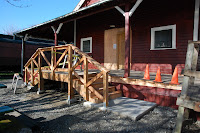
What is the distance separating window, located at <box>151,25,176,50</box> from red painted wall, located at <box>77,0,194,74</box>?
0.15 meters

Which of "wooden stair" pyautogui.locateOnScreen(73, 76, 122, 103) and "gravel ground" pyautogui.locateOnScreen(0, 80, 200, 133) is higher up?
"wooden stair" pyautogui.locateOnScreen(73, 76, 122, 103)

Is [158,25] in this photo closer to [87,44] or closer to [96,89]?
[96,89]

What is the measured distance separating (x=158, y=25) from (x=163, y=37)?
0.59 meters

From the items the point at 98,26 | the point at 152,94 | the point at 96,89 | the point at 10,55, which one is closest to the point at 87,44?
the point at 98,26

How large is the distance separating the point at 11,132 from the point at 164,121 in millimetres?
3032

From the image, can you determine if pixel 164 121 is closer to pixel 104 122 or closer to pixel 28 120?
pixel 104 122

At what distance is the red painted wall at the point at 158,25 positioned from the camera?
6.01 m

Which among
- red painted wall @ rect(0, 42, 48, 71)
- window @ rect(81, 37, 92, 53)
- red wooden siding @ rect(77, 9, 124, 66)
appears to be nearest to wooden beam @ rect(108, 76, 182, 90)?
red wooden siding @ rect(77, 9, 124, 66)

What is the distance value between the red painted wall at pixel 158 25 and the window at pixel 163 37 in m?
0.15

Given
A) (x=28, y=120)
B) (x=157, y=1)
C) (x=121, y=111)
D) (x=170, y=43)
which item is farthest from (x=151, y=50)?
(x=28, y=120)

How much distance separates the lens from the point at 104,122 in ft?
10.4

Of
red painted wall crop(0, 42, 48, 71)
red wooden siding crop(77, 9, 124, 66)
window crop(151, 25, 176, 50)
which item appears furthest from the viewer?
red painted wall crop(0, 42, 48, 71)

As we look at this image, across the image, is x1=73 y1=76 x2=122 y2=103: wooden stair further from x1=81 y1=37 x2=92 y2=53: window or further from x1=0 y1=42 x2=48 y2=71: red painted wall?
x1=0 y1=42 x2=48 y2=71: red painted wall

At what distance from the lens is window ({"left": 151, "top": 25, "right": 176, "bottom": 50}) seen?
6.29 metres
